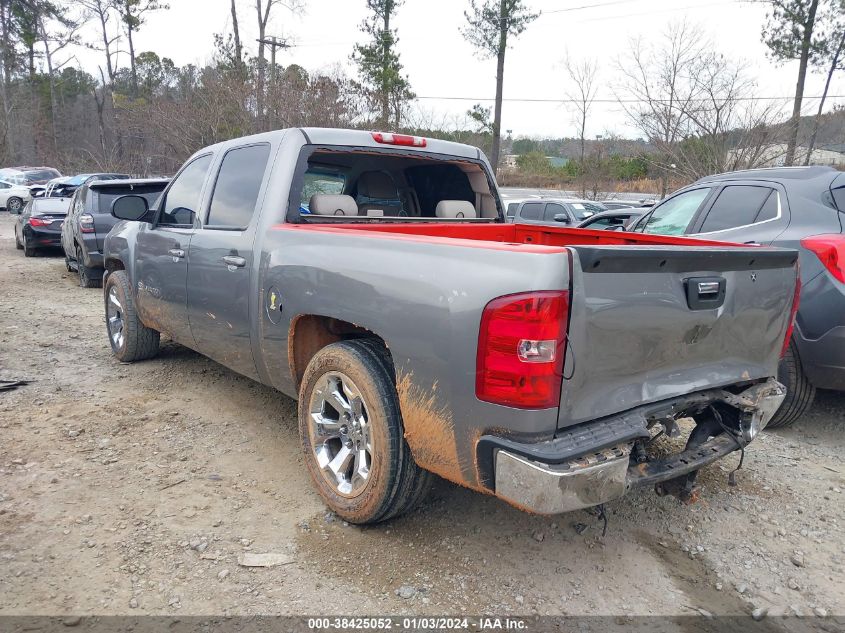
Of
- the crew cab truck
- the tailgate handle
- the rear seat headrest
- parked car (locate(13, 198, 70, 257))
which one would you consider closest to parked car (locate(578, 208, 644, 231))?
the crew cab truck

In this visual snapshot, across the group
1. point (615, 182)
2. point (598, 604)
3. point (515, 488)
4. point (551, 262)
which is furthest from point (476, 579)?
point (615, 182)

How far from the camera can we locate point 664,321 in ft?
8.00

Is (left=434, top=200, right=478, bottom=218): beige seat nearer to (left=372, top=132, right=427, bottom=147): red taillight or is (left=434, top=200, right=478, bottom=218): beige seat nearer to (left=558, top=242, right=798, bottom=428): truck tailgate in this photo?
(left=372, top=132, right=427, bottom=147): red taillight

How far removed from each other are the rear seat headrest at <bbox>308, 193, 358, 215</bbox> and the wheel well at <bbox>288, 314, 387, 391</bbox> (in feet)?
2.73

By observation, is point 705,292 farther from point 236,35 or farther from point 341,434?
point 236,35

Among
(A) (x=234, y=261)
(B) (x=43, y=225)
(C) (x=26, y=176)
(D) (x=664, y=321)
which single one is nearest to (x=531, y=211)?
(B) (x=43, y=225)

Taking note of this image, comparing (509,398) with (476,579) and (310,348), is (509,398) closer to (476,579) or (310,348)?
(476,579)

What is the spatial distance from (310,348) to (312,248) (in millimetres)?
594

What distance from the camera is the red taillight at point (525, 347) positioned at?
2121 millimetres

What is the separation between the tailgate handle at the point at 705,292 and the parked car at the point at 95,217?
27.0 ft

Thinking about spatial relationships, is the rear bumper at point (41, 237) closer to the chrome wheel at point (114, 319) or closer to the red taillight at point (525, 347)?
the chrome wheel at point (114, 319)

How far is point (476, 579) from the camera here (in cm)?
268

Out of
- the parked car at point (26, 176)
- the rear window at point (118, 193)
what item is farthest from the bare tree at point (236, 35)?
the rear window at point (118, 193)

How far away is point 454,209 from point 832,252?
2.48 m
